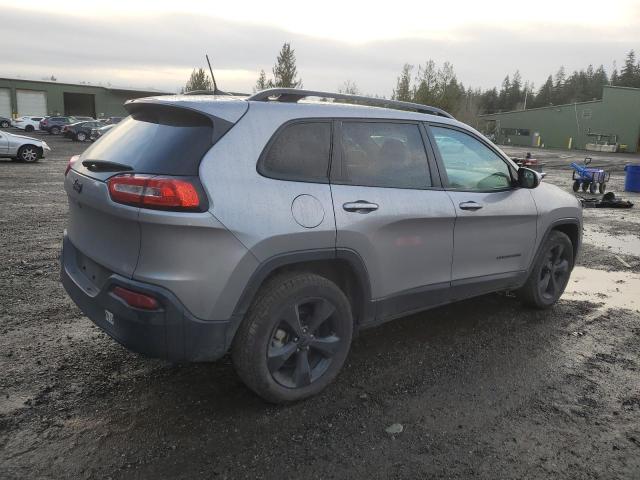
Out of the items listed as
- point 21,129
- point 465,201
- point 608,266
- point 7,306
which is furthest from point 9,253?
point 21,129

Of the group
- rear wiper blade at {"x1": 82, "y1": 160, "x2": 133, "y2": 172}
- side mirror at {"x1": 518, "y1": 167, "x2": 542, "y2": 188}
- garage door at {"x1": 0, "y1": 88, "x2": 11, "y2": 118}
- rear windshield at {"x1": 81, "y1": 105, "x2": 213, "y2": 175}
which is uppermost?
garage door at {"x1": 0, "y1": 88, "x2": 11, "y2": 118}

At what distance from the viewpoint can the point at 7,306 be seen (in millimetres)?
4730

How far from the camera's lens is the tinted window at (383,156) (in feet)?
11.3

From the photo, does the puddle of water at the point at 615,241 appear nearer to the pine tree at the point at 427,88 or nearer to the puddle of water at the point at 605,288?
the puddle of water at the point at 605,288

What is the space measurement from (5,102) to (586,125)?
7282cm

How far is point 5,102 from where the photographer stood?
6475 cm

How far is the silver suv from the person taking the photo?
9.05 feet

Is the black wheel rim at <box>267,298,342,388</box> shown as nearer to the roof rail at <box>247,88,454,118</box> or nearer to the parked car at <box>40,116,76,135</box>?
the roof rail at <box>247,88,454,118</box>

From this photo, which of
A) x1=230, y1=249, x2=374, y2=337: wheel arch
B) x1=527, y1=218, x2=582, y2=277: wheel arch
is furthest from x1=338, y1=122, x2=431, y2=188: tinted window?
x1=527, y1=218, x2=582, y2=277: wheel arch

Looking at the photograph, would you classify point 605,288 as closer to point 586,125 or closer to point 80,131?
point 80,131

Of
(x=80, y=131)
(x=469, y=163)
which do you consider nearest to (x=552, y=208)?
(x=469, y=163)

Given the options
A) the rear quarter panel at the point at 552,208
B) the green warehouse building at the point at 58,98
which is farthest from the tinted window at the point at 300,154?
the green warehouse building at the point at 58,98

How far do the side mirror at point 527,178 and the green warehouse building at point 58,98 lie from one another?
67.0 meters

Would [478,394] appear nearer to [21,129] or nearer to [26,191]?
[26,191]
